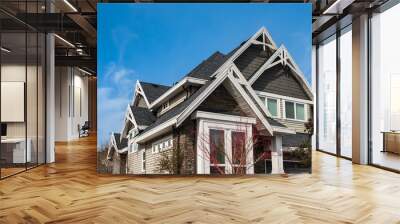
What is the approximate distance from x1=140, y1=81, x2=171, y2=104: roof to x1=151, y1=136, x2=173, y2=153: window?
0.68 meters

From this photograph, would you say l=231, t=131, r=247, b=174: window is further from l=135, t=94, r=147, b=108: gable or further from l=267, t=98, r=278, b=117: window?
l=135, t=94, r=147, b=108: gable

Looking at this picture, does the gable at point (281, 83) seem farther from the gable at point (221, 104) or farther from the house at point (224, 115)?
the gable at point (221, 104)

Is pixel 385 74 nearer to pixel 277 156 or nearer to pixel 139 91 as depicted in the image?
pixel 277 156

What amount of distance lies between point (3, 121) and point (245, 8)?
441 cm

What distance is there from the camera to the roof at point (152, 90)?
244 inches

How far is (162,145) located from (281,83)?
88.8 inches

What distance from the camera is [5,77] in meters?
5.98

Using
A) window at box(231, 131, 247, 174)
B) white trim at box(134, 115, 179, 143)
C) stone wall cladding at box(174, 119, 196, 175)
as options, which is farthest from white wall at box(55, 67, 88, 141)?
window at box(231, 131, 247, 174)

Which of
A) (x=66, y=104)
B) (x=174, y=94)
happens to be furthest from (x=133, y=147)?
(x=66, y=104)

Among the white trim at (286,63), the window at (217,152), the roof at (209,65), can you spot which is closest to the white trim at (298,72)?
the white trim at (286,63)

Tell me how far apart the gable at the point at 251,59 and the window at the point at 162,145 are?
5.51 ft

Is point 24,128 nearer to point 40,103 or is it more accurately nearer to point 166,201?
point 40,103

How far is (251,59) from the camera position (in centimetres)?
624

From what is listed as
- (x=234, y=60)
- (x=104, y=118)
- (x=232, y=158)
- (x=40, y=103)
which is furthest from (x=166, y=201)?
(x=40, y=103)
